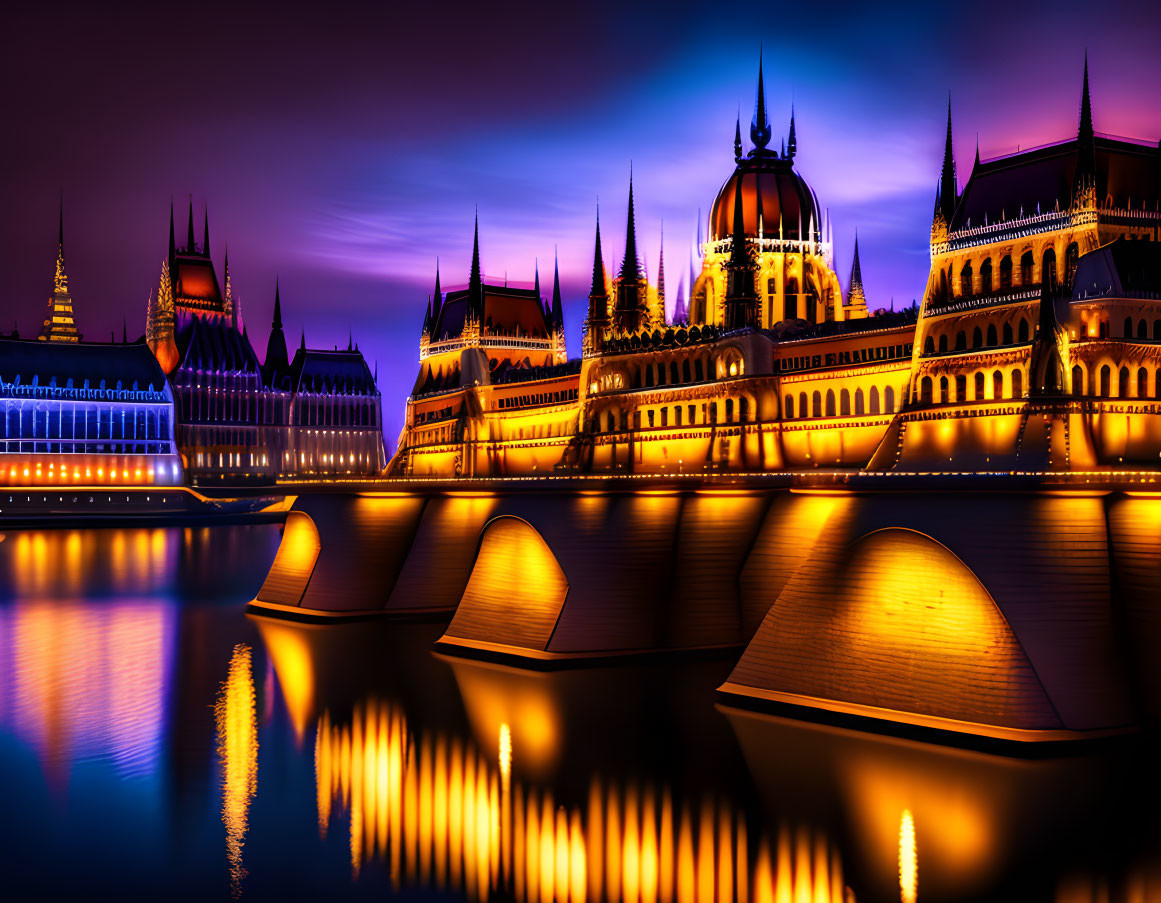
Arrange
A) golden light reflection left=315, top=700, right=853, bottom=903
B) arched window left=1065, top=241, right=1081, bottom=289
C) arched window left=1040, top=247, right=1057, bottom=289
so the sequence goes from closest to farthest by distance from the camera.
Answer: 1. golden light reflection left=315, top=700, right=853, bottom=903
2. arched window left=1040, top=247, right=1057, bottom=289
3. arched window left=1065, top=241, right=1081, bottom=289

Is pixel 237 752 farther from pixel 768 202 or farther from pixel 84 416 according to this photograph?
pixel 84 416

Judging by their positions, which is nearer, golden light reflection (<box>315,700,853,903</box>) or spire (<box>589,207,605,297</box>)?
golden light reflection (<box>315,700,853,903</box>)

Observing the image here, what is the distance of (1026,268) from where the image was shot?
64.6 meters

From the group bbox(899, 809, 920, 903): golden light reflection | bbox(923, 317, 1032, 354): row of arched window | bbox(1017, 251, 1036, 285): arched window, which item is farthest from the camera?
bbox(1017, 251, 1036, 285): arched window

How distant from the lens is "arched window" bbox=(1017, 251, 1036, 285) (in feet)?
211

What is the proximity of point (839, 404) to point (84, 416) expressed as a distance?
4920 inches

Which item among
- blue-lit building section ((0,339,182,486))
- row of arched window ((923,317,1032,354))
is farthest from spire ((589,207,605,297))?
blue-lit building section ((0,339,182,486))

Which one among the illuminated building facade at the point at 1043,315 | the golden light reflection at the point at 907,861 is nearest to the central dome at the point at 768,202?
the illuminated building facade at the point at 1043,315

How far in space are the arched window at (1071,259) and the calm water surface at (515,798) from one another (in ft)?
Answer: 101

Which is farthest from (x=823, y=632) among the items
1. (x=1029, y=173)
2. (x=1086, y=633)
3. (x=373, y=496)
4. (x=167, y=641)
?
(x=1029, y=173)

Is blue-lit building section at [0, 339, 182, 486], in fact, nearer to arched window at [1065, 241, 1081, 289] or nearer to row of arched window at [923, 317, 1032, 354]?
row of arched window at [923, 317, 1032, 354]

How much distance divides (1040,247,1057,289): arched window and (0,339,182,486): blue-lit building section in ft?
444

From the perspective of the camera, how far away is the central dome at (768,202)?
320ft

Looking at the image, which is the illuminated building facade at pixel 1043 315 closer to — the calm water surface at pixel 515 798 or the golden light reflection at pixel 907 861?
the calm water surface at pixel 515 798
